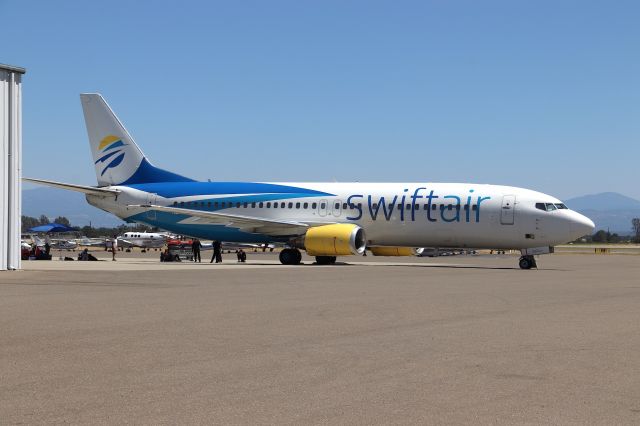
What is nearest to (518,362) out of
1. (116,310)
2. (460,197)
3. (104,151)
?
(116,310)

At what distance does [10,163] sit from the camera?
3022cm

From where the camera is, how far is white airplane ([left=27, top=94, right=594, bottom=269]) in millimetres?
38250

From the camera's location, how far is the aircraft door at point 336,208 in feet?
136

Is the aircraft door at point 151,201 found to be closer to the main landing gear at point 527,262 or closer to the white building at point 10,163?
the white building at point 10,163

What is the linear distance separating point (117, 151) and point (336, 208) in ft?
40.2

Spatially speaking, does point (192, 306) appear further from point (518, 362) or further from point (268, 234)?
point (268, 234)

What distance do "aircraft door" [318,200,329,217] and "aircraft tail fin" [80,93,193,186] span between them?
7868 millimetres

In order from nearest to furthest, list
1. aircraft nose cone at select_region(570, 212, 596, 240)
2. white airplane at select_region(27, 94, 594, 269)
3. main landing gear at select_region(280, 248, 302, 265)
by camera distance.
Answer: aircraft nose cone at select_region(570, 212, 596, 240) < white airplane at select_region(27, 94, 594, 269) < main landing gear at select_region(280, 248, 302, 265)

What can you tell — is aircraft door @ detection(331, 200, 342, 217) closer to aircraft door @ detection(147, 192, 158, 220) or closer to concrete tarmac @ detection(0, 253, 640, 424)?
aircraft door @ detection(147, 192, 158, 220)

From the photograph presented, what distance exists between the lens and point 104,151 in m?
45.9

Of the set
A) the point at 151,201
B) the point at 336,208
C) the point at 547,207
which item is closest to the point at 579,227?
the point at 547,207

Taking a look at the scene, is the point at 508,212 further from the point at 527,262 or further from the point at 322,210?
the point at 322,210

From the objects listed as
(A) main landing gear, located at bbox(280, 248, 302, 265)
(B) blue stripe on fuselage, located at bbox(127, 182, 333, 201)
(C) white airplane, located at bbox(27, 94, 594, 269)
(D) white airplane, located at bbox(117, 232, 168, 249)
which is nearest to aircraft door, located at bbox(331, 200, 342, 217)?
(C) white airplane, located at bbox(27, 94, 594, 269)

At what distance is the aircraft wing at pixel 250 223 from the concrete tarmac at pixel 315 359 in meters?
21.8
